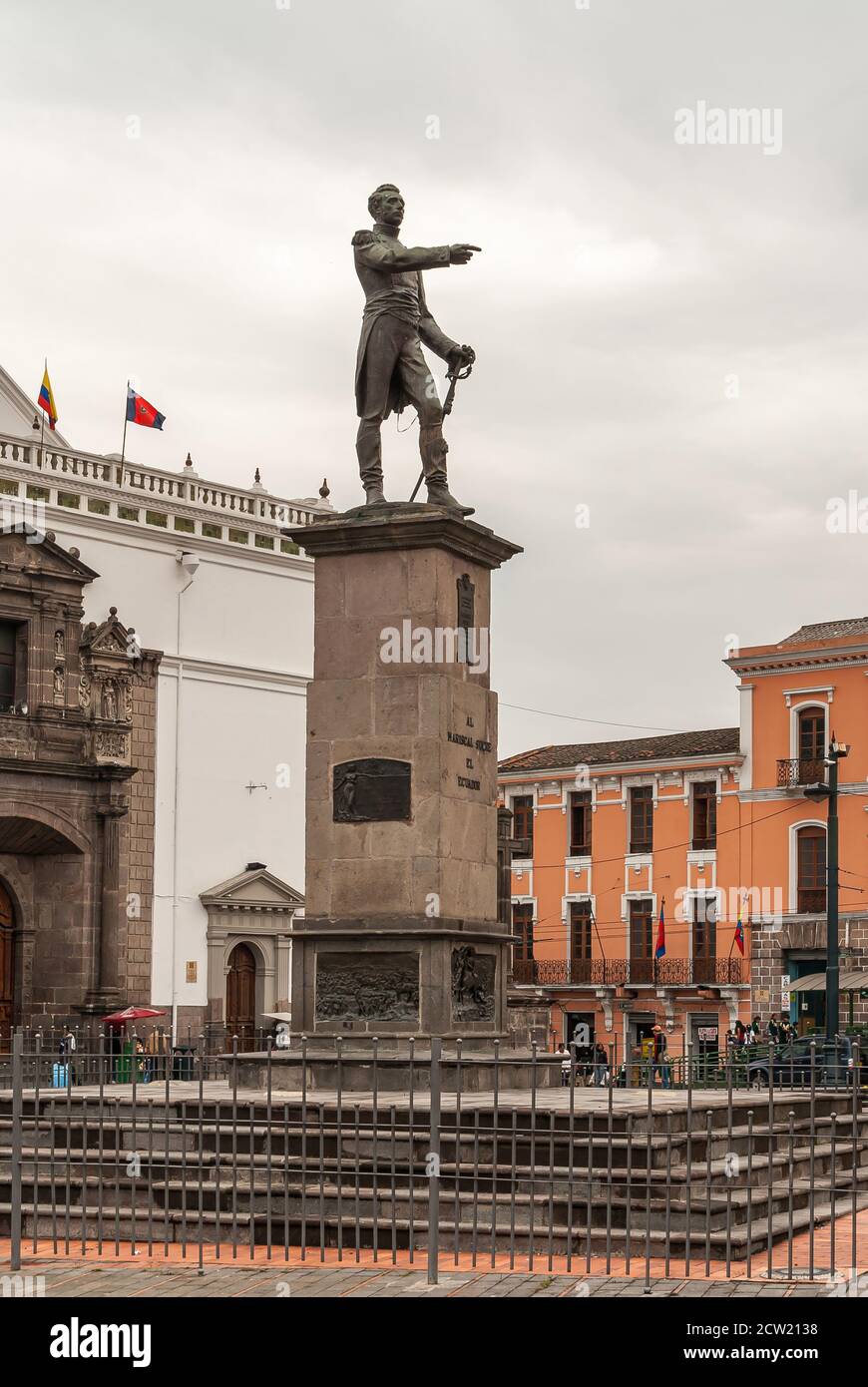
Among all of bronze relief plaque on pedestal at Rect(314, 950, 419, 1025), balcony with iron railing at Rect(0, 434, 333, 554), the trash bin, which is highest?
balcony with iron railing at Rect(0, 434, 333, 554)

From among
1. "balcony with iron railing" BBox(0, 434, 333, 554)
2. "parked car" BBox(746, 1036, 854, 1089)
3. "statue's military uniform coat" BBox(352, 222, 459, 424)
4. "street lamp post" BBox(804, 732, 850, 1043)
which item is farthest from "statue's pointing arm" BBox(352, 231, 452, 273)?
"balcony with iron railing" BBox(0, 434, 333, 554)

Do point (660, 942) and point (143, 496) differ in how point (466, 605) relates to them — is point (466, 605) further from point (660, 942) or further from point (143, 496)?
point (660, 942)

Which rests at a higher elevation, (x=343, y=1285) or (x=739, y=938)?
(x=739, y=938)

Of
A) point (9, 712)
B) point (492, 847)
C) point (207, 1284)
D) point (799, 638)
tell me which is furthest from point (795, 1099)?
point (799, 638)

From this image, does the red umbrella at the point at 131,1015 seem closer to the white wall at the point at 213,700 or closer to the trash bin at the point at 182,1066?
the white wall at the point at 213,700

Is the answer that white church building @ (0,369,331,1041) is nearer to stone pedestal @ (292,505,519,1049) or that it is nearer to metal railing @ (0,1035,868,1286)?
stone pedestal @ (292,505,519,1049)

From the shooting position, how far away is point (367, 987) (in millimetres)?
15789

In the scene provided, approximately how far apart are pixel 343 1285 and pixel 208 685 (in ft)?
80.0

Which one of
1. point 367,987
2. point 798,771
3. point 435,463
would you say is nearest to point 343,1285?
point 367,987

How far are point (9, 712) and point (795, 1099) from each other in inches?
759

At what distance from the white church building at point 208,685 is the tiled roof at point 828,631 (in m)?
15.0

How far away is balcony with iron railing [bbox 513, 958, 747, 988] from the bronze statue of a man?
31.1 meters

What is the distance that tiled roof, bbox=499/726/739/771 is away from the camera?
4888cm

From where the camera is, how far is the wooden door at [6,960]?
32.2 meters
